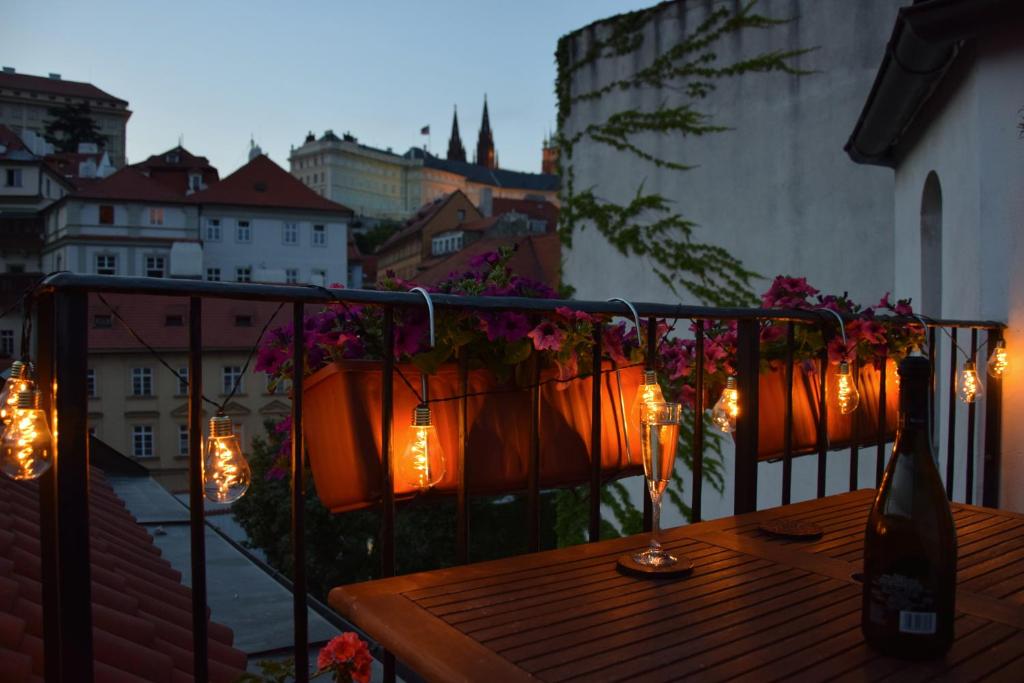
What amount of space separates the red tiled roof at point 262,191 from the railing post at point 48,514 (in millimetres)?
41249

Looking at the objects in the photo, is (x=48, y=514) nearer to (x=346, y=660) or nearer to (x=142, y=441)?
(x=346, y=660)

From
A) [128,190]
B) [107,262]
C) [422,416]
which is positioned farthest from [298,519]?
[128,190]

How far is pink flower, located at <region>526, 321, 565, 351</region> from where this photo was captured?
1844mm

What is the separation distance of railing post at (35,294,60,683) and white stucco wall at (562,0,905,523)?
7248 mm

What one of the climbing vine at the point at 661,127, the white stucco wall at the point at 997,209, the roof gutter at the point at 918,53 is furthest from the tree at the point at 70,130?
the white stucco wall at the point at 997,209

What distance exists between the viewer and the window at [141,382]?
32.2 meters

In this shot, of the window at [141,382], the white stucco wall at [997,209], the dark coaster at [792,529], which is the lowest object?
the window at [141,382]

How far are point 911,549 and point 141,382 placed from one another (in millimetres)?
34870

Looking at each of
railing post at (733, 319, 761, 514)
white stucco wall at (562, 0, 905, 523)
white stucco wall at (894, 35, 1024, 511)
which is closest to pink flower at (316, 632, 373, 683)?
railing post at (733, 319, 761, 514)

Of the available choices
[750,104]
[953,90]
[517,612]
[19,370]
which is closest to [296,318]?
[19,370]

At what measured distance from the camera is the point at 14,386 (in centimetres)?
127

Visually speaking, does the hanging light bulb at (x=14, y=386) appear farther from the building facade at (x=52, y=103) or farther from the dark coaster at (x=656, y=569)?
the building facade at (x=52, y=103)

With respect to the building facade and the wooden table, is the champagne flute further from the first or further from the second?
the building facade

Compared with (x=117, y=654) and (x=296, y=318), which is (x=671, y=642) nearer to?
(x=296, y=318)
